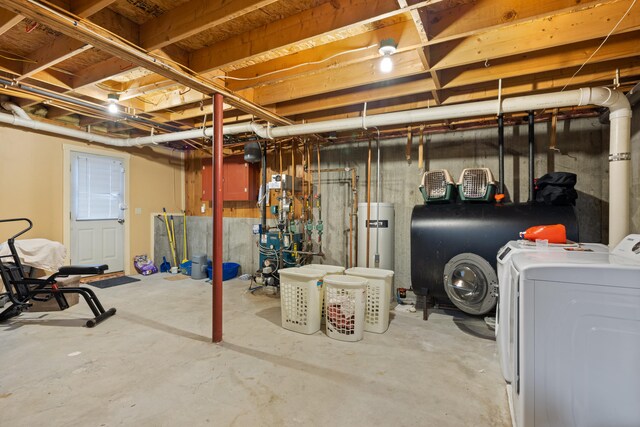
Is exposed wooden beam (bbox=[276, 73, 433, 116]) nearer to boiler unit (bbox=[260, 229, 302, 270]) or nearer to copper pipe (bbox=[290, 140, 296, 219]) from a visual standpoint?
copper pipe (bbox=[290, 140, 296, 219])

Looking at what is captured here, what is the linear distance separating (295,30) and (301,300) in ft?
7.71

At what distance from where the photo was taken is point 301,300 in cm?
302

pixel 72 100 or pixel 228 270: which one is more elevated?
pixel 72 100

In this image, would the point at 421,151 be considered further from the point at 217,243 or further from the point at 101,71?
the point at 101,71

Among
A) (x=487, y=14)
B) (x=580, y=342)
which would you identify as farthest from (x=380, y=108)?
(x=580, y=342)

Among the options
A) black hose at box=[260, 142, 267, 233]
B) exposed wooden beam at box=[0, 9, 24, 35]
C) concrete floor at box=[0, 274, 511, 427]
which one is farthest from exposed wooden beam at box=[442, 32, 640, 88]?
exposed wooden beam at box=[0, 9, 24, 35]

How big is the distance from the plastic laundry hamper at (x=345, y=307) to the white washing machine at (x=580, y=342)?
1520mm

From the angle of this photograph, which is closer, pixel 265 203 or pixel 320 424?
pixel 320 424

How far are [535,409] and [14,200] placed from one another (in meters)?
6.02

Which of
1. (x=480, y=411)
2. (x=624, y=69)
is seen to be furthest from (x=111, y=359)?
(x=624, y=69)

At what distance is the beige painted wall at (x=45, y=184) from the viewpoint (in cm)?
422

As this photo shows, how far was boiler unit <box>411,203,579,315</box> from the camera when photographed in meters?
2.91

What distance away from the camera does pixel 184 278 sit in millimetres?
5406

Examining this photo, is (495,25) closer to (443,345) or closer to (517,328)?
(517,328)
